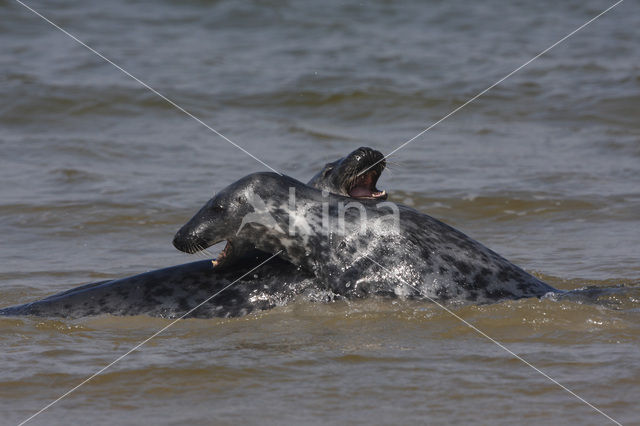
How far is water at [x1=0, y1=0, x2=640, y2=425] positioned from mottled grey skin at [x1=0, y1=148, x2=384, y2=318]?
10 centimetres

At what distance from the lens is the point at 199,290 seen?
5.41 meters

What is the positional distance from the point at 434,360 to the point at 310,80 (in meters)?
9.82

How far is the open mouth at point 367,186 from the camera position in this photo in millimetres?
5698

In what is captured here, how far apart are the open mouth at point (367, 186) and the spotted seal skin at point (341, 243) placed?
0.36m

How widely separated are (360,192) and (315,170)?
14.0 feet

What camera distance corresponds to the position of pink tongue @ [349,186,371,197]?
577 cm

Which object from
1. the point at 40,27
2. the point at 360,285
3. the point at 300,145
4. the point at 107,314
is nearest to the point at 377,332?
the point at 360,285
